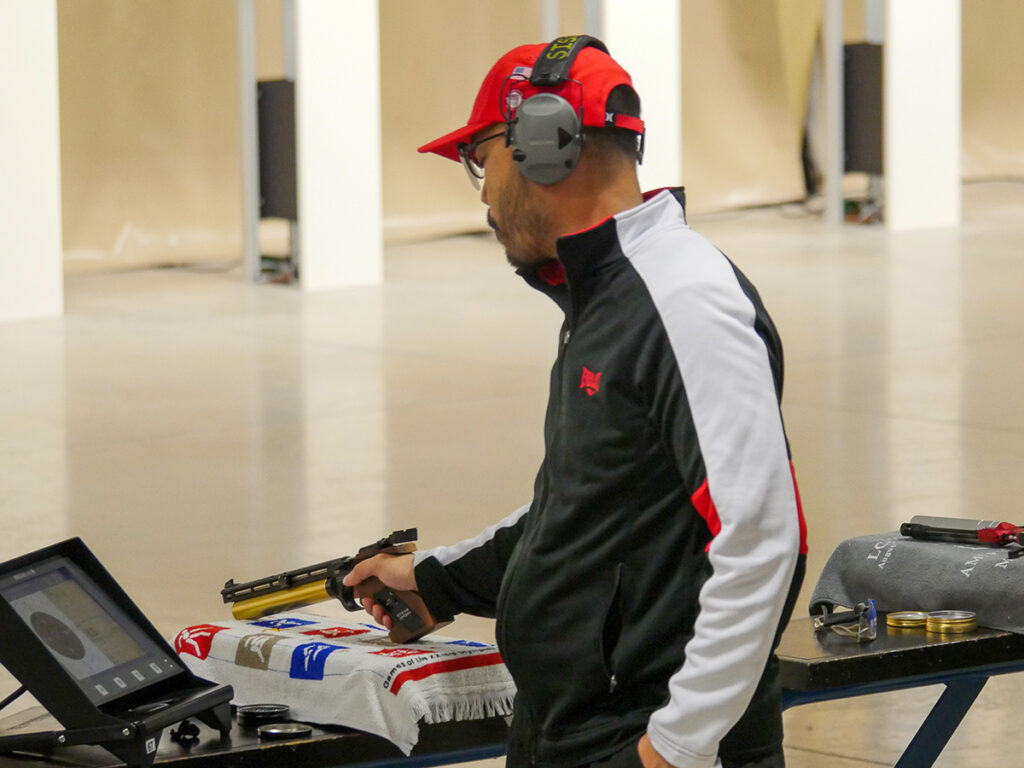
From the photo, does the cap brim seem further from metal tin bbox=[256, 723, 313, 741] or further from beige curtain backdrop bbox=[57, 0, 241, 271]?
beige curtain backdrop bbox=[57, 0, 241, 271]

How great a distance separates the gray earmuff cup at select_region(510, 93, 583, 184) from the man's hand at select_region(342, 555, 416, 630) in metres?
0.76

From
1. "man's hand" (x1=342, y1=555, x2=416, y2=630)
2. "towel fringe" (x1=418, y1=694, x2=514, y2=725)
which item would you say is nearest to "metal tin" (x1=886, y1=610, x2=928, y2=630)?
"towel fringe" (x1=418, y1=694, x2=514, y2=725)

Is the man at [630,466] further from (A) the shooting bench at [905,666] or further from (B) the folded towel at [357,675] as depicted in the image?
(A) the shooting bench at [905,666]

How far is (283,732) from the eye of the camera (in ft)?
8.60

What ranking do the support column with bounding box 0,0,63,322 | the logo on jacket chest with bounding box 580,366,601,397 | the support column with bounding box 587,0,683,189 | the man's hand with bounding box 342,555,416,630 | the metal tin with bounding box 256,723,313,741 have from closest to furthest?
the logo on jacket chest with bounding box 580,366,601,397
the metal tin with bounding box 256,723,313,741
the man's hand with bounding box 342,555,416,630
the support column with bounding box 0,0,63,322
the support column with bounding box 587,0,683,189

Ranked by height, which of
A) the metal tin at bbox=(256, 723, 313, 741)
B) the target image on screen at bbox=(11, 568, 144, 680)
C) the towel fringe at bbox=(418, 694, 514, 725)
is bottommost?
the metal tin at bbox=(256, 723, 313, 741)

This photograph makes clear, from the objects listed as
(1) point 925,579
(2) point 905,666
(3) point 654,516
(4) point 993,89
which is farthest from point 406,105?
(3) point 654,516

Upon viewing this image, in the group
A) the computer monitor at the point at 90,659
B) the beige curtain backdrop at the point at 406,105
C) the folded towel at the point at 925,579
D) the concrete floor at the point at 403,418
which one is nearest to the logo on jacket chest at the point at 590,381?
the computer monitor at the point at 90,659

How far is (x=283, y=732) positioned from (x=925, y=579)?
120 centimetres

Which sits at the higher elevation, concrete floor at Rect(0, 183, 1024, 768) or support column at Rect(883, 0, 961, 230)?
support column at Rect(883, 0, 961, 230)

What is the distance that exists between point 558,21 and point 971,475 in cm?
978

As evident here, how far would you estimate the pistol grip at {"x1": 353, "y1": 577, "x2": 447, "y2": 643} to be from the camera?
276cm

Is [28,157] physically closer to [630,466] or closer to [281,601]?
[281,601]

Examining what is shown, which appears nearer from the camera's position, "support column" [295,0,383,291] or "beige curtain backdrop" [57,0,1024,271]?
"support column" [295,0,383,291]
